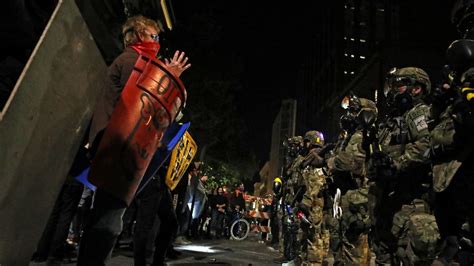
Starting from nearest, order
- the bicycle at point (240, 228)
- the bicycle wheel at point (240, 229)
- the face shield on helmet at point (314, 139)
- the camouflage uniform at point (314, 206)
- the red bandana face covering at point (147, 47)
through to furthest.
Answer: the red bandana face covering at point (147, 47) < the camouflage uniform at point (314, 206) < the face shield on helmet at point (314, 139) < the bicycle at point (240, 228) < the bicycle wheel at point (240, 229)

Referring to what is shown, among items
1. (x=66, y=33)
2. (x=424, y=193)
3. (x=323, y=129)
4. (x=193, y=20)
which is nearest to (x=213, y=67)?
(x=193, y=20)

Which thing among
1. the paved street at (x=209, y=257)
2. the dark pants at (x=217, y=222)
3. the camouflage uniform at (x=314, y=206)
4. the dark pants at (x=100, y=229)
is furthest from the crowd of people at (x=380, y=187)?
the dark pants at (x=217, y=222)

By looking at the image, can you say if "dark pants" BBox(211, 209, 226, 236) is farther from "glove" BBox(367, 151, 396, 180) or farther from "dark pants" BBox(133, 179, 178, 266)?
"glove" BBox(367, 151, 396, 180)

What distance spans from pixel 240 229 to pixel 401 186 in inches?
589

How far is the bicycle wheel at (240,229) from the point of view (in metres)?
18.4

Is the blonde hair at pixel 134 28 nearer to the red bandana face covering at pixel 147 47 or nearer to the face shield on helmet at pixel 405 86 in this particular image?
the red bandana face covering at pixel 147 47

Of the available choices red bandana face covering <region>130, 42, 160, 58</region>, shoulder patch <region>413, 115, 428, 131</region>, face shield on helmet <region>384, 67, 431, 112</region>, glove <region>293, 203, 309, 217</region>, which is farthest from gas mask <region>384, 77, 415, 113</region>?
glove <region>293, 203, 309, 217</region>

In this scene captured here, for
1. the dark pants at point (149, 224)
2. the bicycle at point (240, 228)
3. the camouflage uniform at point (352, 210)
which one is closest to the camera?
the dark pants at point (149, 224)

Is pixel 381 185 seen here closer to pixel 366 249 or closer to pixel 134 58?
pixel 366 249

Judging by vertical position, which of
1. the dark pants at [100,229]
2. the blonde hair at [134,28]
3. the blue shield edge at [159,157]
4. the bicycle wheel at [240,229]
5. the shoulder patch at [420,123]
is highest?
the bicycle wheel at [240,229]

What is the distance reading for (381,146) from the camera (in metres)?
4.86

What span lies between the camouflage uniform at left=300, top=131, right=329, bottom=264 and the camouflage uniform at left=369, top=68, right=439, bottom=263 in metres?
3.19

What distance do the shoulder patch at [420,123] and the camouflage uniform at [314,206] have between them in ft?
12.4

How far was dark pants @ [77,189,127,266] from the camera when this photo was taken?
2410 mm
